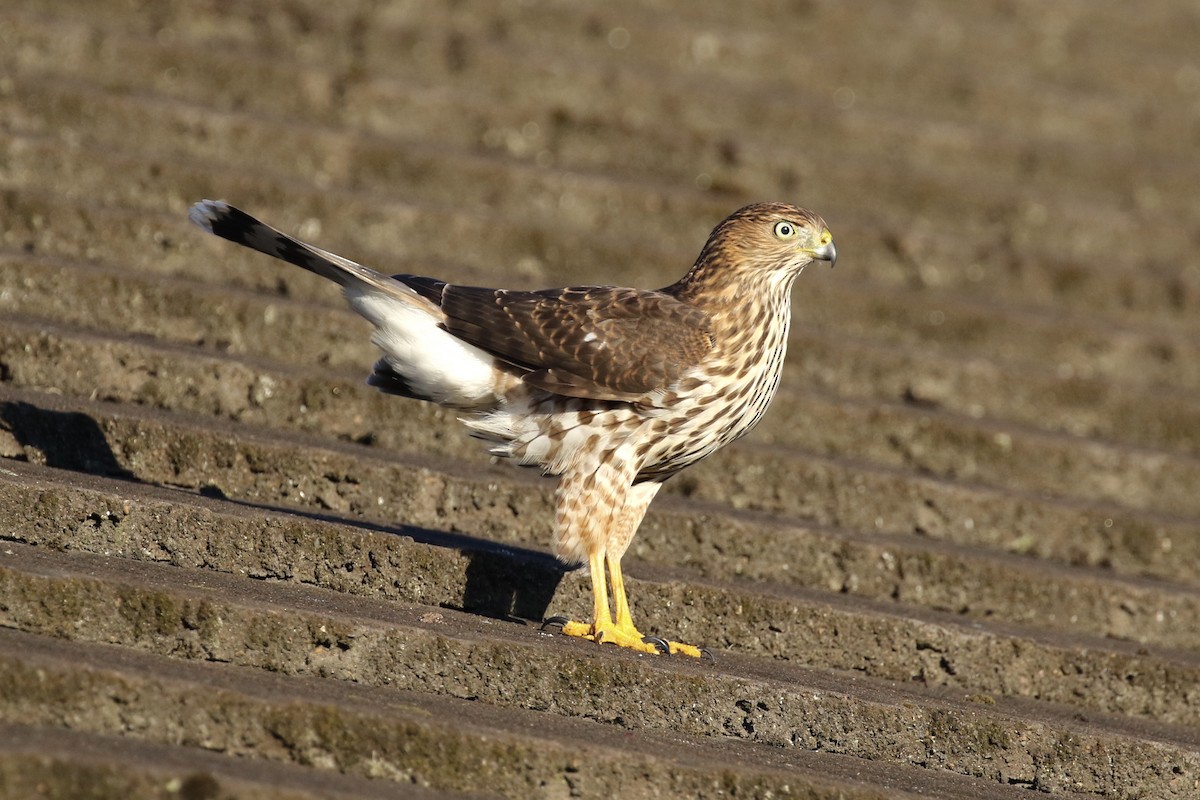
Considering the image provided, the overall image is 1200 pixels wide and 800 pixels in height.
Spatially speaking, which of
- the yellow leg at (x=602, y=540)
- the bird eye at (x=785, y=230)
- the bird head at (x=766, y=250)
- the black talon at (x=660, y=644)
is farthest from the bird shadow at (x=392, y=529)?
the bird eye at (x=785, y=230)

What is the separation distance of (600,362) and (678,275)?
2.69m

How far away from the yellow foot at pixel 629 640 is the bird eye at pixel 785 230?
1582 millimetres

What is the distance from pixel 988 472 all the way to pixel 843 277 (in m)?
1.90

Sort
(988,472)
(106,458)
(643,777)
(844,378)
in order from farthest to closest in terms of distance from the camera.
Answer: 1. (844,378)
2. (988,472)
3. (106,458)
4. (643,777)

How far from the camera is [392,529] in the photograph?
5340 millimetres

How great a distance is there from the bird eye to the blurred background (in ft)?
3.78

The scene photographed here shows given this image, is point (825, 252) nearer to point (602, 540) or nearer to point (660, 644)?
point (602, 540)

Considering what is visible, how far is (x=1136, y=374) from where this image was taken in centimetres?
799

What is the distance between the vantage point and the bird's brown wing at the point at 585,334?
5.14m

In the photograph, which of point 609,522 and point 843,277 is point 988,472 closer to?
point 843,277

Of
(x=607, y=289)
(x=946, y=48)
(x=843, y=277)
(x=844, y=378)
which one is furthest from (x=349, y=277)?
(x=946, y=48)

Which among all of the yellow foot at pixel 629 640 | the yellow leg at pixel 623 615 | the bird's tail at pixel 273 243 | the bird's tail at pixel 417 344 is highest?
the bird's tail at pixel 273 243

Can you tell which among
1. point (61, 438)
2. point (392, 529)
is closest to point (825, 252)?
point (392, 529)

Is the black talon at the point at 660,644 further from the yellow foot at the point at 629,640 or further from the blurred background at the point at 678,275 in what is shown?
the blurred background at the point at 678,275
